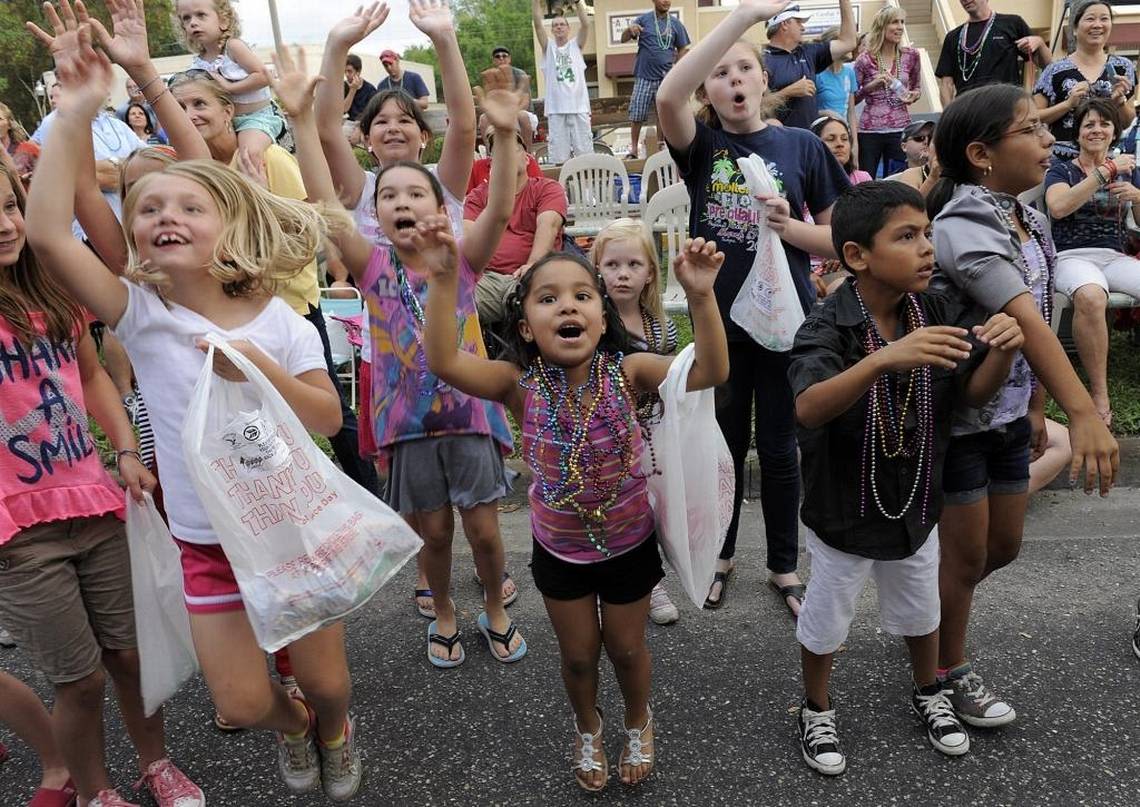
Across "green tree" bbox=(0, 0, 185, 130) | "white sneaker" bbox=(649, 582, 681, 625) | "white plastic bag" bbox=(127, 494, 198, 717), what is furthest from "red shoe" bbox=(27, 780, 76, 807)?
"green tree" bbox=(0, 0, 185, 130)

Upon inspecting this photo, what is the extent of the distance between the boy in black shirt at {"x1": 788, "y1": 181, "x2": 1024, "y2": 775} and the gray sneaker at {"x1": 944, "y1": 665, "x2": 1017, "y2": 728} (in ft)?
0.24

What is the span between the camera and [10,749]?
281cm

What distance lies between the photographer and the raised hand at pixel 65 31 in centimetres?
205

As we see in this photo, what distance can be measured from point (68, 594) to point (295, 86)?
1.63 metres

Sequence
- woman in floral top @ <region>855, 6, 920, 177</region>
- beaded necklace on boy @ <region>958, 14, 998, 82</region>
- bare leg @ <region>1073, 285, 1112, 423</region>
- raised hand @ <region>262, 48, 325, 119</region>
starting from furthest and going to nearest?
woman in floral top @ <region>855, 6, 920, 177</region> → beaded necklace on boy @ <region>958, 14, 998, 82</region> → bare leg @ <region>1073, 285, 1112, 423</region> → raised hand @ <region>262, 48, 325, 119</region>

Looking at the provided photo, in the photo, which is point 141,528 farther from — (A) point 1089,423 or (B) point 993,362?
(A) point 1089,423

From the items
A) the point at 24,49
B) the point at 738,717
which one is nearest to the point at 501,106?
the point at 738,717

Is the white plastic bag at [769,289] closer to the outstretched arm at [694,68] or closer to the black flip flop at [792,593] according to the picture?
the outstretched arm at [694,68]

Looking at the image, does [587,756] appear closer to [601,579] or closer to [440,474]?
A: [601,579]

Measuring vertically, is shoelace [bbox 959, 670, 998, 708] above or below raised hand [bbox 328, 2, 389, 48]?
below

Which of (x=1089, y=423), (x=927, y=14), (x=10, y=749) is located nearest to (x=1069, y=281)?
(x=1089, y=423)

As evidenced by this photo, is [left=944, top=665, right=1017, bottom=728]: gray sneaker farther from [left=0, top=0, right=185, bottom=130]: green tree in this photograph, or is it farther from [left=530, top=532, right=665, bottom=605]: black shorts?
[left=0, top=0, right=185, bottom=130]: green tree

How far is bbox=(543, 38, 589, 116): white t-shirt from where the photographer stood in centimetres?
1008

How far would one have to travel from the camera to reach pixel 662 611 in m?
3.31
